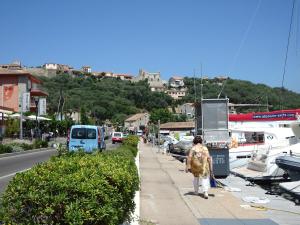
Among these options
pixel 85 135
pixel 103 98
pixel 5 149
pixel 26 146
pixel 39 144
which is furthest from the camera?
pixel 103 98

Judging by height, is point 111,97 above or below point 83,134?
above

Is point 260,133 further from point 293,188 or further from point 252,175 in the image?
point 293,188

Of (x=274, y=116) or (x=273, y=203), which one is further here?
(x=274, y=116)

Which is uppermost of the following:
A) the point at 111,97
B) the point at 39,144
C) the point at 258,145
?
the point at 111,97

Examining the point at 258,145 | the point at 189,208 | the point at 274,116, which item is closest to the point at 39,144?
the point at 274,116

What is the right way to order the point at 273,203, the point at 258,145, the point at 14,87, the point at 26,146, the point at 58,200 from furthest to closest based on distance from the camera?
the point at 14,87 → the point at 26,146 → the point at 258,145 → the point at 273,203 → the point at 58,200

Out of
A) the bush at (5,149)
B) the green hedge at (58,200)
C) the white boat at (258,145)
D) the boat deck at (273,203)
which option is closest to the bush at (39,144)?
the bush at (5,149)

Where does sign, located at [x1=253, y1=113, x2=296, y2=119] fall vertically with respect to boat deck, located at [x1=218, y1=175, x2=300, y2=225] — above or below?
above

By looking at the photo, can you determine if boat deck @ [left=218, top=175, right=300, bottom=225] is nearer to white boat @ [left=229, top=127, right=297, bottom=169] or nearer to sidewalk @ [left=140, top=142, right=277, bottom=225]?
sidewalk @ [left=140, top=142, right=277, bottom=225]

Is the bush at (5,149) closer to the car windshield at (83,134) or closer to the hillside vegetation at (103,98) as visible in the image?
the car windshield at (83,134)

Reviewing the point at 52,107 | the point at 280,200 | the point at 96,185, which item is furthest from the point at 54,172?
the point at 52,107

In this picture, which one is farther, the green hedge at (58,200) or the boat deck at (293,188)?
the boat deck at (293,188)

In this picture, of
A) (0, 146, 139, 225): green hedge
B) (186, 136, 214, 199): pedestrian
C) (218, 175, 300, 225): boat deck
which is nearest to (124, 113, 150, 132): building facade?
(218, 175, 300, 225): boat deck

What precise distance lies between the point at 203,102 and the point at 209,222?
28.4 feet
